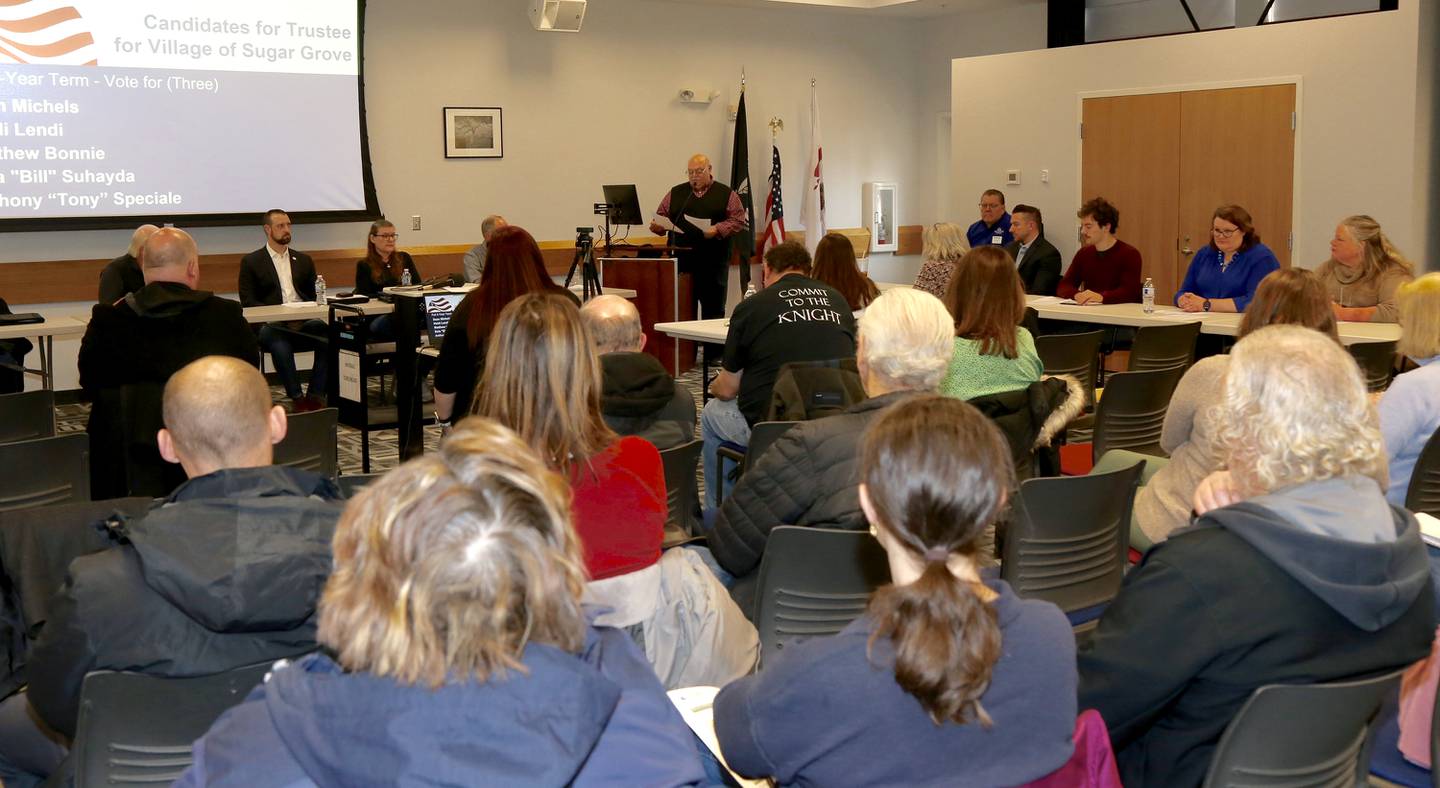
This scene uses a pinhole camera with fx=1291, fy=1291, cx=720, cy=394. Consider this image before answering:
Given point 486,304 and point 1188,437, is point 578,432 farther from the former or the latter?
point 486,304

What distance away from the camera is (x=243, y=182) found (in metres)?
9.23

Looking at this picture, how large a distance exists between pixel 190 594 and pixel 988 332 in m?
2.78

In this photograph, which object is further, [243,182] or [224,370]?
[243,182]

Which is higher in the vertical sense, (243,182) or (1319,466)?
(243,182)

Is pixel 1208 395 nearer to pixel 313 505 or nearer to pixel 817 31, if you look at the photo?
pixel 313 505

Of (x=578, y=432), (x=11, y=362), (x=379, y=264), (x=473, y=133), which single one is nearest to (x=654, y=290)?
(x=379, y=264)

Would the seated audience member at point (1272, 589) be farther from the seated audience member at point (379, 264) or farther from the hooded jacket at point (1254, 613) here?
the seated audience member at point (379, 264)

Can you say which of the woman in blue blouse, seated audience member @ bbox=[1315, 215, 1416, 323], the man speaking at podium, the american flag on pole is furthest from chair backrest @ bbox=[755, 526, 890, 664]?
the american flag on pole

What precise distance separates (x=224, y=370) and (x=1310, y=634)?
1.93 metres

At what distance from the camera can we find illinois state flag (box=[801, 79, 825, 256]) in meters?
12.4

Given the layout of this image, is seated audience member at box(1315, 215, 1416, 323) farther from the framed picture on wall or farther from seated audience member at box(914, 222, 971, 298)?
the framed picture on wall

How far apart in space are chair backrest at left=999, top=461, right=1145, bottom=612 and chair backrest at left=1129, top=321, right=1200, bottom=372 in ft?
8.79

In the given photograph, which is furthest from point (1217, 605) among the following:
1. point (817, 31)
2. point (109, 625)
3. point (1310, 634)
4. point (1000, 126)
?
point (817, 31)

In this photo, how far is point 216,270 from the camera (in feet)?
30.5
